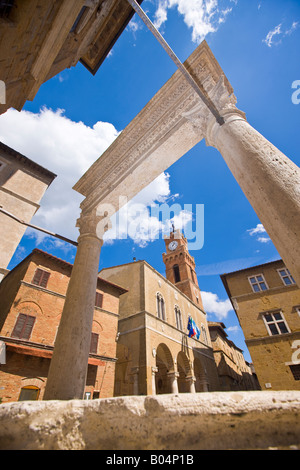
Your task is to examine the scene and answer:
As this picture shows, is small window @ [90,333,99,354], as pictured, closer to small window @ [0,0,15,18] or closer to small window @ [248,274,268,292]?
small window @ [248,274,268,292]

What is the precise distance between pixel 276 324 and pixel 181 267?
22.5 metres

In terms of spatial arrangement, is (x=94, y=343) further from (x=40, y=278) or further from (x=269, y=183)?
(x=269, y=183)

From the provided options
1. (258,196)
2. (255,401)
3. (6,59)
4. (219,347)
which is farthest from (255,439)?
(219,347)

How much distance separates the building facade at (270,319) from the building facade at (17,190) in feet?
48.4

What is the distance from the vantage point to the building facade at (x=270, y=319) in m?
12.9

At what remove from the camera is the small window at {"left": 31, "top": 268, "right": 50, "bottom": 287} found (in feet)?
45.0

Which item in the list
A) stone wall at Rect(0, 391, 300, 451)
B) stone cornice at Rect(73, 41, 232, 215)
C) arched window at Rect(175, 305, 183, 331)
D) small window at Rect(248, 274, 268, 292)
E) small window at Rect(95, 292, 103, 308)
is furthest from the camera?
arched window at Rect(175, 305, 183, 331)

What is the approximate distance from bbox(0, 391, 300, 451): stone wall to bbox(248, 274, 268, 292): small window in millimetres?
17544

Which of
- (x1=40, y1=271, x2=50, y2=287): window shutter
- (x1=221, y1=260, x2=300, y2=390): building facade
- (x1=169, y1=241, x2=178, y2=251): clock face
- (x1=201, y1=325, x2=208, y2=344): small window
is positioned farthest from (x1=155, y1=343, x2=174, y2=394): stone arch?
(x1=169, y1=241, x2=178, y2=251): clock face

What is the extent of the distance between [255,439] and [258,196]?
2053 mm

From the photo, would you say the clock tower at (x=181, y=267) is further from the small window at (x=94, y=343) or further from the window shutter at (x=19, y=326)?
the window shutter at (x=19, y=326)

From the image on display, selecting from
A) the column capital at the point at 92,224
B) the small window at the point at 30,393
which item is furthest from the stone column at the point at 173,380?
the column capital at the point at 92,224

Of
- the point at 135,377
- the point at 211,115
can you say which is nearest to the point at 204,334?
the point at 135,377
